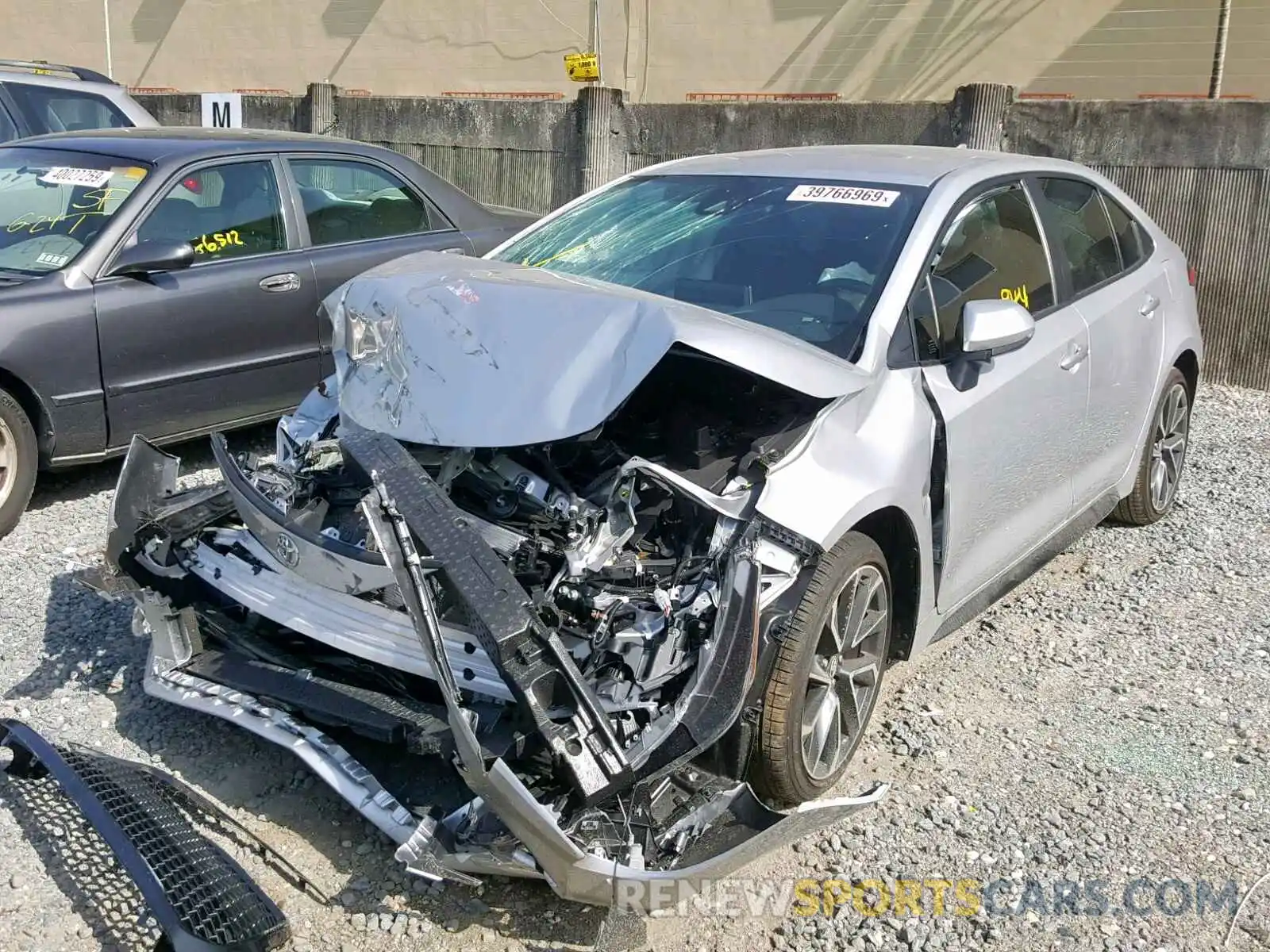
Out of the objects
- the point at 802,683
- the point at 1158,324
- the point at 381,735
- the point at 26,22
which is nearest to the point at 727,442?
the point at 802,683

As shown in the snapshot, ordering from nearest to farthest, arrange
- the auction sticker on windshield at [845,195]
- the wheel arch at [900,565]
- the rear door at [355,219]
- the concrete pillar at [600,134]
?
1. the wheel arch at [900,565]
2. the auction sticker on windshield at [845,195]
3. the rear door at [355,219]
4. the concrete pillar at [600,134]

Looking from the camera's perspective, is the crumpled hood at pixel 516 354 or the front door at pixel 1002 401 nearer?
the crumpled hood at pixel 516 354

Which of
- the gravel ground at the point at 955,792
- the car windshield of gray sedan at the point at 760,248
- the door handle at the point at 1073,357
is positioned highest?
the car windshield of gray sedan at the point at 760,248

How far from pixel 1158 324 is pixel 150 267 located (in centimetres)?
452

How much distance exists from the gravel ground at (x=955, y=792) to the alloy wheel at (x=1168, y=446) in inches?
18.1

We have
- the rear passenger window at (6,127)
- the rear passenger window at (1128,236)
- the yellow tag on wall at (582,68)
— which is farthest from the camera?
the yellow tag on wall at (582,68)

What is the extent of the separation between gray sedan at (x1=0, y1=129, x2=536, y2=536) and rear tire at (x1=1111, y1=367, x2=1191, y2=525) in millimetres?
3876

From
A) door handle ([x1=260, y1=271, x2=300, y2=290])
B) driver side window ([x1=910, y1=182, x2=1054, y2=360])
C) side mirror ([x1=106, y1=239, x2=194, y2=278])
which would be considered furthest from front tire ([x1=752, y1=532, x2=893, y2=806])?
door handle ([x1=260, y1=271, x2=300, y2=290])

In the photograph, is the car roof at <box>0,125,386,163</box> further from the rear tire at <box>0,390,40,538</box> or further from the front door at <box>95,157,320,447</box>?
the rear tire at <box>0,390,40,538</box>

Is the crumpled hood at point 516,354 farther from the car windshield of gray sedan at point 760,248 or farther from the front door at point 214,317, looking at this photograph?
the front door at point 214,317

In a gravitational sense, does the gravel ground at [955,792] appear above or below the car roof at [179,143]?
below

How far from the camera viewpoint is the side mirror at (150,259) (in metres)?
5.37

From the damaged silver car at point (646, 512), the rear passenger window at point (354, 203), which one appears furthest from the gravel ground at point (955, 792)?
the rear passenger window at point (354, 203)

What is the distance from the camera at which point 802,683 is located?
313 centimetres
